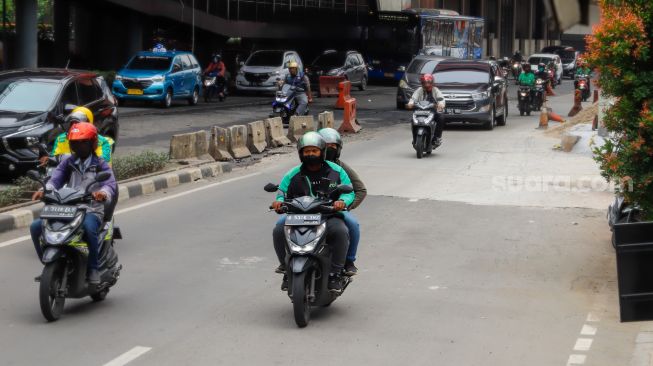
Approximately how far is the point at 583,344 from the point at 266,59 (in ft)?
105

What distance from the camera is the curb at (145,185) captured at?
12094 millimetres

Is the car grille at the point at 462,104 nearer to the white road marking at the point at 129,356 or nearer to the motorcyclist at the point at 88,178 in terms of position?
the motorcyclist at the point at 88,178

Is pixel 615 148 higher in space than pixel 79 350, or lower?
higher

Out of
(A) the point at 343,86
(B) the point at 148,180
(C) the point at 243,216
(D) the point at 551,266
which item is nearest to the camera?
(D) the point at 551,266

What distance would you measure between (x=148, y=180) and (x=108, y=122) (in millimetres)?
2520

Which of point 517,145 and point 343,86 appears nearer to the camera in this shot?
point 517,145

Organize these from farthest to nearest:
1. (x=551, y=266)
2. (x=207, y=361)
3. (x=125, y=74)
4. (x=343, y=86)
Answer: (x=125, y=74)
(x=343, y=86)
(x=551, y=266)
(x=207, y=361)

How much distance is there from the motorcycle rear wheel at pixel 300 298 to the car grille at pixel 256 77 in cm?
3036

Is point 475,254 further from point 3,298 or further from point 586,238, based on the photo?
point 3,298

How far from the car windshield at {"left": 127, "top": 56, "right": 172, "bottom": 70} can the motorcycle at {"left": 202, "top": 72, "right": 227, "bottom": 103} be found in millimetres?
3186

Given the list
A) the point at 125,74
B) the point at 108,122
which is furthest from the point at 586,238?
the point at 125,74

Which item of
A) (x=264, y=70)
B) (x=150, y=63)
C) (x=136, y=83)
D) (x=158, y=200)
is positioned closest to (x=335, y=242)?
(x=158, y=200)

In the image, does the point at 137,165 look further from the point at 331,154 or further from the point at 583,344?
the point at 583,344

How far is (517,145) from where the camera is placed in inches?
891
